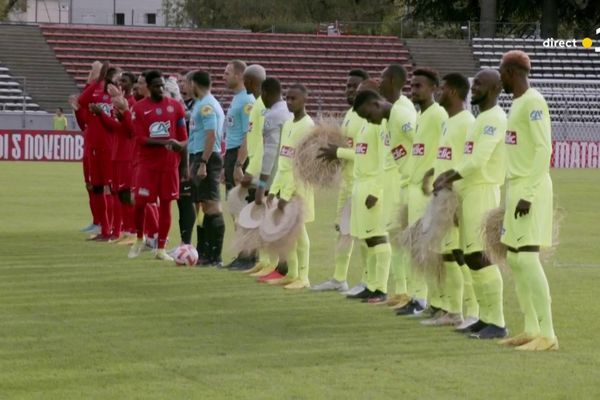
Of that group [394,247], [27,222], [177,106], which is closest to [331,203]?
[27,222]

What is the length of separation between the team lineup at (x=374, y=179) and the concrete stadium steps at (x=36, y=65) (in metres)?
29.8

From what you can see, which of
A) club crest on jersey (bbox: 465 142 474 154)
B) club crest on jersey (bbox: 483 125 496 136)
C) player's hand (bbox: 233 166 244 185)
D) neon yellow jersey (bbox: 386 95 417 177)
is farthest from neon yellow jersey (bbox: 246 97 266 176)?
club crest on jersey (bbox: 483 125 496 136)

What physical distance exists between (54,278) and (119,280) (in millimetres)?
720

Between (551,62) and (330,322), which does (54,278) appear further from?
(551,62)

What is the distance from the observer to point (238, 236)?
15.1m

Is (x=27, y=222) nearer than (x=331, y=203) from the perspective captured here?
Yes

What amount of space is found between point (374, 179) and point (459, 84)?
5.79ft

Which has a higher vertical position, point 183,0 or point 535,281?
point 183,0

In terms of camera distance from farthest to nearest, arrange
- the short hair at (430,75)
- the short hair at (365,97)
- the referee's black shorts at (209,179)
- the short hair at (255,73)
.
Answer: the referee's black shorts at (209,179), the short hair at (255,73), the short hair at (365,97), the short hair at (430,75)

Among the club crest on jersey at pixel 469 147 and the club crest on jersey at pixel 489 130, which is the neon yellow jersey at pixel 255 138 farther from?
the club crest on jersey at pixel 489 130

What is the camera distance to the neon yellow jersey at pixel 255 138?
15.1 metres

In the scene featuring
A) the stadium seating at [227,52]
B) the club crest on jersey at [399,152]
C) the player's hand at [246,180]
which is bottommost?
the player's hand at [246,180]

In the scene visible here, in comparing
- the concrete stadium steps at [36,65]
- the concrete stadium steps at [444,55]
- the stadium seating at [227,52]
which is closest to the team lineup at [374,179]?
the concrete stadium steps at [36,65]

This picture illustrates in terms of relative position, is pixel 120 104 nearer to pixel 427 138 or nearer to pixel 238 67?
pixel 238 67
